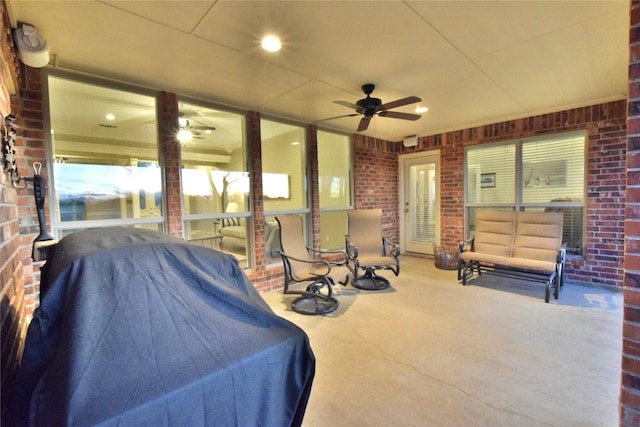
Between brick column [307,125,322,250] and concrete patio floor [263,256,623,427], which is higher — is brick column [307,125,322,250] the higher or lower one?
the higher one

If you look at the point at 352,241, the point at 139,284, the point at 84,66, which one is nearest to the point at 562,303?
the point at 352,241

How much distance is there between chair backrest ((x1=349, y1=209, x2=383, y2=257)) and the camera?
4.42 meters

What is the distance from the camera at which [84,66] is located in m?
A: 2.63

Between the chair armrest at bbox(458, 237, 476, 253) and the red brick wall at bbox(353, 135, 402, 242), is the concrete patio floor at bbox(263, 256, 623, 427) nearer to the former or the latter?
the chair armrest at bbox(458, 237, 476, 253)

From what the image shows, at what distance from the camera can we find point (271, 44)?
2.29 meters

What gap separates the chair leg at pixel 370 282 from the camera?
4.04m

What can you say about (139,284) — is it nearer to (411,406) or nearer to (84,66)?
(411,406)

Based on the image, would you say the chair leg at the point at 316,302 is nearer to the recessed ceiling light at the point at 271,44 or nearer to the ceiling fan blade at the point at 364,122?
the ceiling fan blade at the point at 364,122

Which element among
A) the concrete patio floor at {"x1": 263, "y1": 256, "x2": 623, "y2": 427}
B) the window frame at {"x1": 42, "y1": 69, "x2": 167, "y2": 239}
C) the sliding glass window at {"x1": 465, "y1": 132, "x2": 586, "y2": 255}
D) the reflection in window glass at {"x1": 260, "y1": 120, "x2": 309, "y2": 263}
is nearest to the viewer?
the concrete patio floor at {"x1": 263, "y1": 256, "x2": 623, "y2": 427}

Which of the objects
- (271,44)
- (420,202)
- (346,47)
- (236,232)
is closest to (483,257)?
(420,202)

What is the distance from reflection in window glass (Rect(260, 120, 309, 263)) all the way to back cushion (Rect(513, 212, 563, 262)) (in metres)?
3.12

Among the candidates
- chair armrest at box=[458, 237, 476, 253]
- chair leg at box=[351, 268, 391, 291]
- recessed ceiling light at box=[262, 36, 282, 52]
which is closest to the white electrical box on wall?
chair armrest at box=[458, 237, 476, 253]

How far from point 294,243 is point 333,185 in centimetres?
184

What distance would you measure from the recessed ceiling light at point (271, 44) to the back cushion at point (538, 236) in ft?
13.0
